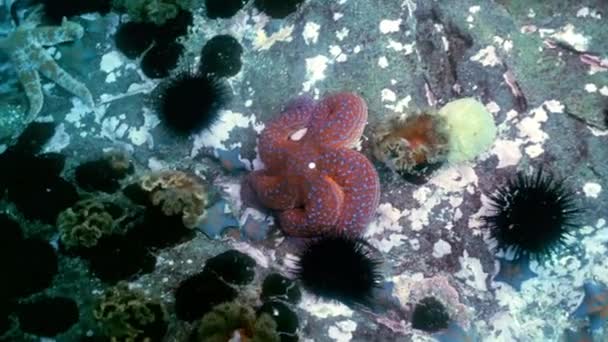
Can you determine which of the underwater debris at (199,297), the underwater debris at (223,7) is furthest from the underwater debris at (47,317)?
the underwater debris at (223,7)

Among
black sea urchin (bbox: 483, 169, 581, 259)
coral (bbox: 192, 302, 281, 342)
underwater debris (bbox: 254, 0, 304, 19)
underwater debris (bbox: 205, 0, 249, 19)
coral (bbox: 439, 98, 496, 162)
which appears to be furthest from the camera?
underwater debris (bbox: 205, 0, 249, 19)

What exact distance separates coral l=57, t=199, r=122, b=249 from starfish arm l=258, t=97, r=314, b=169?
1657 mm

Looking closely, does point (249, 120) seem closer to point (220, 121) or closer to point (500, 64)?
point (220, 121)

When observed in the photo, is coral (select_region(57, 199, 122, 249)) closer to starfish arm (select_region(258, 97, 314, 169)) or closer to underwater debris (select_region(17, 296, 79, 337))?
underwater debris (select_region(17, 296, 79, 337))

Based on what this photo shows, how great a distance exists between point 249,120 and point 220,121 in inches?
12.8

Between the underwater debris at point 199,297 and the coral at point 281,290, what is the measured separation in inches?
12.3

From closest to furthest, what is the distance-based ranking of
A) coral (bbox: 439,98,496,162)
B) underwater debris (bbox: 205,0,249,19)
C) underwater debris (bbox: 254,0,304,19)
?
coral (bbox: 439,98,496,162)
underwater debris (bbox: 254,0,304,19)
underwater debris (bbox: 205,0,249,19)

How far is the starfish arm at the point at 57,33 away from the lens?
6.07 m

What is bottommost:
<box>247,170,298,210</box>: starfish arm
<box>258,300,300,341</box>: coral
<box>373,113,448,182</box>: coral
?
<box>258,300,300,341</box>: coral

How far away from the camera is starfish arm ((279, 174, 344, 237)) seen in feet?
15.9

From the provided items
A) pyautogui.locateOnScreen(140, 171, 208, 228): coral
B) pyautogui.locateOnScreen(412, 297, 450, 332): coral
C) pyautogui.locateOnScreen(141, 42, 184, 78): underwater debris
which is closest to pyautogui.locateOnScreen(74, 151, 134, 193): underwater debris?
pyautogui.locateOnScreen(140, 171, 208, 228): coral

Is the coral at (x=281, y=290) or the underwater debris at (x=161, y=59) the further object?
Answer: the underwater debris at (x=161, y=59)

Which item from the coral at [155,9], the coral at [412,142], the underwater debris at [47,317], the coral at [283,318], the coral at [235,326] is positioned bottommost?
the underwater debris at [47,317]

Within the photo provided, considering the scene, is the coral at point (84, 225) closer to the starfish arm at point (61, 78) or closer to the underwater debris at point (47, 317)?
the underwater debris at point (47, 317)
